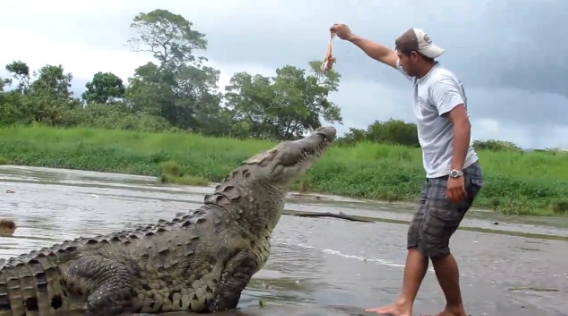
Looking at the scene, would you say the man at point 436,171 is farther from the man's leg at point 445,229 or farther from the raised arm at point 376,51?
the raised arm at point 376,51

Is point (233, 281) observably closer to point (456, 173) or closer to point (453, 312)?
point (453, 312)

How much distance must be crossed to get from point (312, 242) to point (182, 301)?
384 cm

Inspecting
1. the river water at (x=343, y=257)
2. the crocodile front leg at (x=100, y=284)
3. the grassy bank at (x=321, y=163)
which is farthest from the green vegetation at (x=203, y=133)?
the crocodile front leg at (x=100, y=284)

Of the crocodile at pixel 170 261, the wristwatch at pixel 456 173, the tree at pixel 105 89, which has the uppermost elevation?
the tree at pixel 105 89

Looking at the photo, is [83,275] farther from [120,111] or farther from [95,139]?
[120,111]

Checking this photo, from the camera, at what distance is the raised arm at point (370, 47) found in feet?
17.5

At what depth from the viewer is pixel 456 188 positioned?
4297 millimetres

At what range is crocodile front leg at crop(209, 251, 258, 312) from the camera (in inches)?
173

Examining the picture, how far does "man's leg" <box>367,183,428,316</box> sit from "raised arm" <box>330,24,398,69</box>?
1089 millimetres

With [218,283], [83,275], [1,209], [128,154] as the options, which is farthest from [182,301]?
[128,154]

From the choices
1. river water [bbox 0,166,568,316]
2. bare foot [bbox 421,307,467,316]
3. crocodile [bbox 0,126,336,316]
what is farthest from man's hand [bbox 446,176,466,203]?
crocodile [bbox 0,126,336,316]

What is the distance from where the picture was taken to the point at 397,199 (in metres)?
19.2

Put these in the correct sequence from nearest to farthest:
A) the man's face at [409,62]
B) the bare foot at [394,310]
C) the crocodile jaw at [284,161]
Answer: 1. the bare foot at [394,310]
2. the man's face at [409,62]
3. the crocodile jaw at [284,161]

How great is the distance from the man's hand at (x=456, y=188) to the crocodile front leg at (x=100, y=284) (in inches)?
74.9
